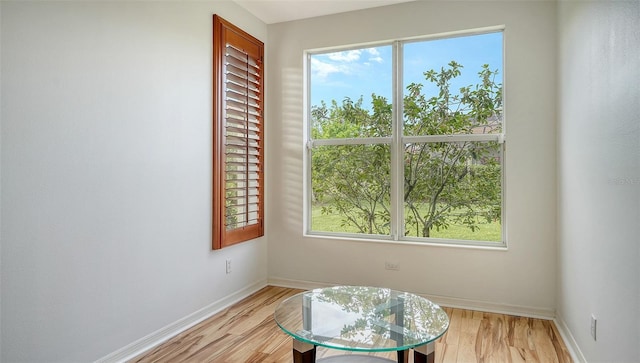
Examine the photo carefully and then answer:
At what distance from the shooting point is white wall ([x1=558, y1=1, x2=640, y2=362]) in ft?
5.16

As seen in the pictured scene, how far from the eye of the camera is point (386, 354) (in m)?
2.35

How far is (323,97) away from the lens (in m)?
3.89

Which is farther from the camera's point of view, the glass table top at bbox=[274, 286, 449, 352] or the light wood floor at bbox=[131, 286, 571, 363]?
the light wood floor at bbox=[131, 286, 571, 363]

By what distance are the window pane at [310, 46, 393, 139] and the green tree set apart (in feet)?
0.03

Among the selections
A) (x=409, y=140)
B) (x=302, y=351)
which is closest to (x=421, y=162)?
(x=409, y=140)

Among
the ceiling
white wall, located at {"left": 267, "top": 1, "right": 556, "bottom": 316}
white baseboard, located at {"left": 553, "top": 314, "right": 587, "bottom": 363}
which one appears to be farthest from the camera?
the ceiling

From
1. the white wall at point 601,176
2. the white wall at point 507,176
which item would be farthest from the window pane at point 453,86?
the white wall at point 601,176

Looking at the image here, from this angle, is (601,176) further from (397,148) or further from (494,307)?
(397,148)

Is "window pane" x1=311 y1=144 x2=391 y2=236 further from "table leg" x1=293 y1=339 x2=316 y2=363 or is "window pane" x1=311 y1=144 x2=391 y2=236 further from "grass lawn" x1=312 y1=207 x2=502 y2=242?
"table leg" x1=293 y1=339 x2=316 y2=363

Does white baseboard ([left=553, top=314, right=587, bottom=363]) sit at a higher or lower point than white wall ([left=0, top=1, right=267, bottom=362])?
lower

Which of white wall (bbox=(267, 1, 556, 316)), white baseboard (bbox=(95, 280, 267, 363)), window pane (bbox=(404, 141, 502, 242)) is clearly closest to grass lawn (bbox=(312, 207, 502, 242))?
window pane (bbox=(404, 141, 502, 242))

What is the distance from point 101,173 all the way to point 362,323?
5.50 feet

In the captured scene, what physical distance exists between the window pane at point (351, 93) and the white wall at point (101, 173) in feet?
3.98

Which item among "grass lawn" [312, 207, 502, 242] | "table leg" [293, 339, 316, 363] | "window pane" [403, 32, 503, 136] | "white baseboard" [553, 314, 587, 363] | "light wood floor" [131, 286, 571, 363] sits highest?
"window pane" [403, 32, 503, 136]
